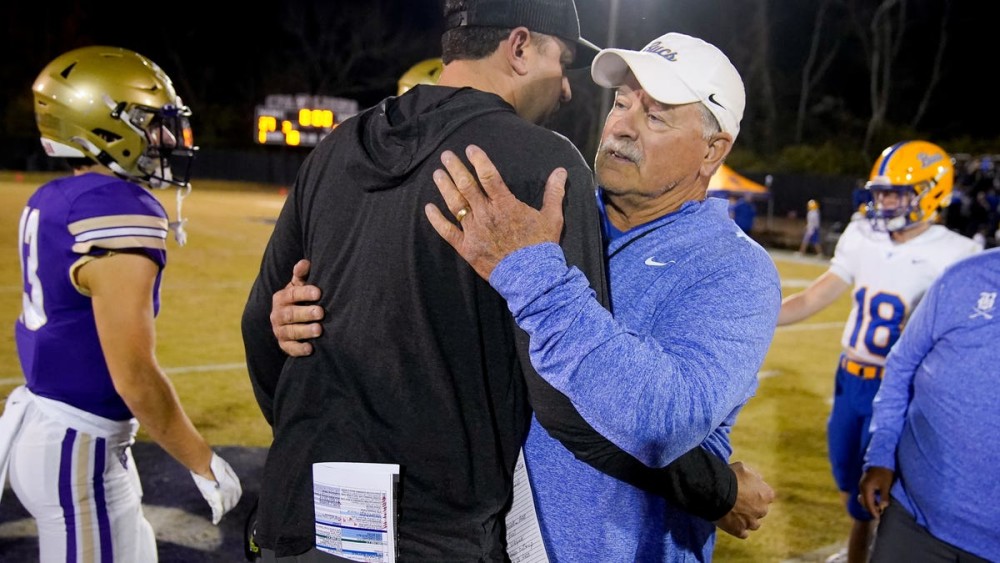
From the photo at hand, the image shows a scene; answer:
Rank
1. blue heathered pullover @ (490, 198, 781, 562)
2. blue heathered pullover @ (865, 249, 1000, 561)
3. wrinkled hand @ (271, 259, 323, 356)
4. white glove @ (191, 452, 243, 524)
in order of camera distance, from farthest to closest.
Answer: white glove @ (191, 452, 243, 524) < blue heathered pullover @ (865, 249, 1000, 561) < wrinkled hand @ (271, 259, 323, 356) < blue heathered pullover @ (490, 198, 781, 562)

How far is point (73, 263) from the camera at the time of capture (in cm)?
253

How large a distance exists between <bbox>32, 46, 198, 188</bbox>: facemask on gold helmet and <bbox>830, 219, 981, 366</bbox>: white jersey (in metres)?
3.44

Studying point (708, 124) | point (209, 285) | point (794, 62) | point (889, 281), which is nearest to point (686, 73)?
point (708, 124)

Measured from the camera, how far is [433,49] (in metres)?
49.0

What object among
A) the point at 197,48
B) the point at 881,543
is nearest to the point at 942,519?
the point at 881,543

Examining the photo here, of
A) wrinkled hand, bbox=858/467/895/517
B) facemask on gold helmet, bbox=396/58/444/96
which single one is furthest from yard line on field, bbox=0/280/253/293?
wrinkled hand, bbox=858/467/895/517

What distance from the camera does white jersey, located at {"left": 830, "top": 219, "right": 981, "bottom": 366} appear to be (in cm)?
446

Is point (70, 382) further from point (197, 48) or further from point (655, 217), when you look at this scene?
point (197, 48)

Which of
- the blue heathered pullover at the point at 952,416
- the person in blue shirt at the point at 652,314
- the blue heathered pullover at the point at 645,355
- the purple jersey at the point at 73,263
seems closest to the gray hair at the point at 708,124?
the person in blue shirt at the point at 652,314

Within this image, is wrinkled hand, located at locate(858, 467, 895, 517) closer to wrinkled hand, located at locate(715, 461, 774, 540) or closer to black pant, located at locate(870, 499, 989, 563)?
black pant, located at locate(870, 499, 989, 563)

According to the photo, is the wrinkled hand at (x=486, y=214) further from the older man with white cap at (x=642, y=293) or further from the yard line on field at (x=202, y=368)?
the yard line on field at (x=202, y=368)

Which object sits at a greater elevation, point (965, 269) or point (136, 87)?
point (136, 87)

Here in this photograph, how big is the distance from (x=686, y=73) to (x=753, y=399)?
6038 millimetres

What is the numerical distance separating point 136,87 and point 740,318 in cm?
242
